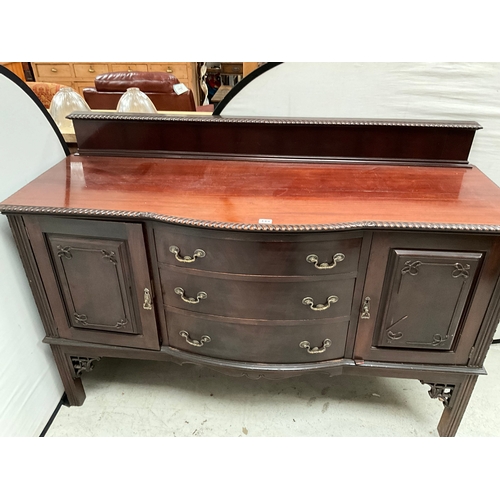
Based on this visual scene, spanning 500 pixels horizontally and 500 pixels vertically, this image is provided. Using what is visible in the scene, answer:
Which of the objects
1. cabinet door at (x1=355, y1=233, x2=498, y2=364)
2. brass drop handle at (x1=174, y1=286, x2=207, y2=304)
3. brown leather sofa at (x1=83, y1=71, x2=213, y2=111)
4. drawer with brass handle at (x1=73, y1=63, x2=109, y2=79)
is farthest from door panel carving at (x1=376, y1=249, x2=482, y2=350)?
drawer with brass handle at (x1=73, y1=63, x2=109, y2=79)

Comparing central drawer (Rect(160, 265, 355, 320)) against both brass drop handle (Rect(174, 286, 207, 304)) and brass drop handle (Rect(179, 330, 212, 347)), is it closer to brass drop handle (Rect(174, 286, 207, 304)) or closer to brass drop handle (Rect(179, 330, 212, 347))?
brass drop handle (Rect(174, 286, 207, 304))

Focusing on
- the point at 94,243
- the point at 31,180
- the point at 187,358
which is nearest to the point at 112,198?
the point at 94,243

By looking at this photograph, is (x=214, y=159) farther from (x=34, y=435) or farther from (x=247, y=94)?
(x=34, y=435)

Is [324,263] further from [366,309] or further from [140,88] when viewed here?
[140,88]

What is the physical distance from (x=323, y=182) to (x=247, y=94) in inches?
16.9

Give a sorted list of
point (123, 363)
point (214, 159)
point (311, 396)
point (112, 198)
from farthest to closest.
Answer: point (123, 363) < point (311, 396) < point (214, 159) < point (112, 198)

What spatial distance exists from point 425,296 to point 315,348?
327mm

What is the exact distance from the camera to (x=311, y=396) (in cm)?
144

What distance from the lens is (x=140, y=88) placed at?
2484 millimetres

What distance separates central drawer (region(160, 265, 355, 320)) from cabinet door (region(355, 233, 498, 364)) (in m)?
0.09

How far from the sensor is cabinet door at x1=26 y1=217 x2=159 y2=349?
40.7 inches

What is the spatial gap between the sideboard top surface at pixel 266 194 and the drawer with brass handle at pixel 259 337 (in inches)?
12.1

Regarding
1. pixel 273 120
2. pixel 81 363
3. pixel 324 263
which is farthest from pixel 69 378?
pixel 273 120

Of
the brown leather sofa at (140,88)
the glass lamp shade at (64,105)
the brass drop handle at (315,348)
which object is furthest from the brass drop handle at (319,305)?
the brown leather sofa at (140,88)
